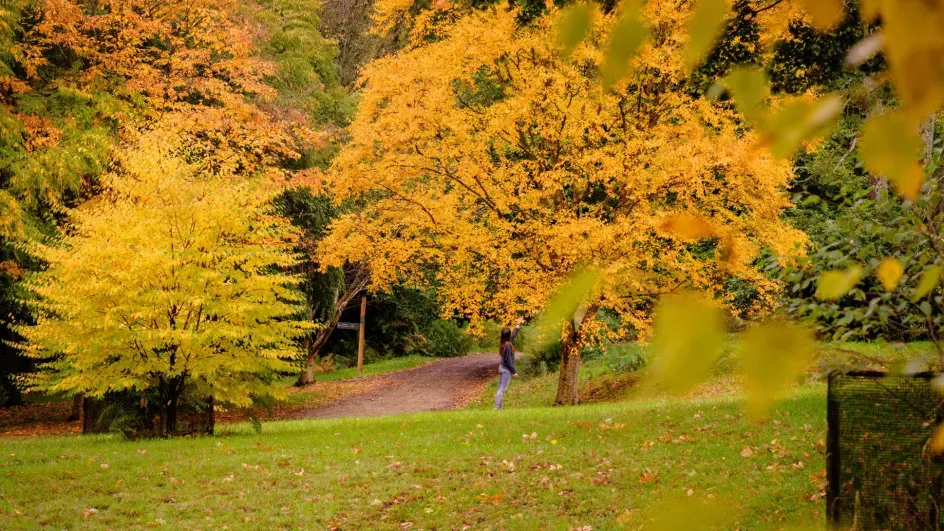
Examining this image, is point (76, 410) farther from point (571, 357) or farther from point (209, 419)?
point (571, 357)

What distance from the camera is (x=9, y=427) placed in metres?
16.9

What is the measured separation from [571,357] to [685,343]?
13030mm

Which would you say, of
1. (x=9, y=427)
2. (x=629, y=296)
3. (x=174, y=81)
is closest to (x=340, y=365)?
(x=9, y=427)

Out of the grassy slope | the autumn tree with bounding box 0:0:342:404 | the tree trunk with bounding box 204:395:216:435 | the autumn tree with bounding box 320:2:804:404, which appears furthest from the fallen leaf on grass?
the autumn tree with bounding box 0:0:342:404

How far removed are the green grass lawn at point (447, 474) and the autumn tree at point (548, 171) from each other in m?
2.06

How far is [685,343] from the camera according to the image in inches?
26.9

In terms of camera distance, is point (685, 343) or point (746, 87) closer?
point (685, 343)

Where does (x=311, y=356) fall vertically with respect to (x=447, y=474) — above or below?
above

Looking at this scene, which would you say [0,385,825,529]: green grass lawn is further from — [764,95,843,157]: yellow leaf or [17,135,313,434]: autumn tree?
[764,95,843,157]: yellow leaf

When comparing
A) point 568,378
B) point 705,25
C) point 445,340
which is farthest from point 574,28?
point 445,340

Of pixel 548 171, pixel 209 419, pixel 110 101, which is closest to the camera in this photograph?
pixel 209 419

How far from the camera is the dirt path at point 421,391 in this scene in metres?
18.4

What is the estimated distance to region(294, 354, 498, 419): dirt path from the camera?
18.4 meters

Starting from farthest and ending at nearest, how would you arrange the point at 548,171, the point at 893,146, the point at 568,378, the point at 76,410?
the point at 76,410
the point at 568,378
the point at 548,171
the point at 893,146
